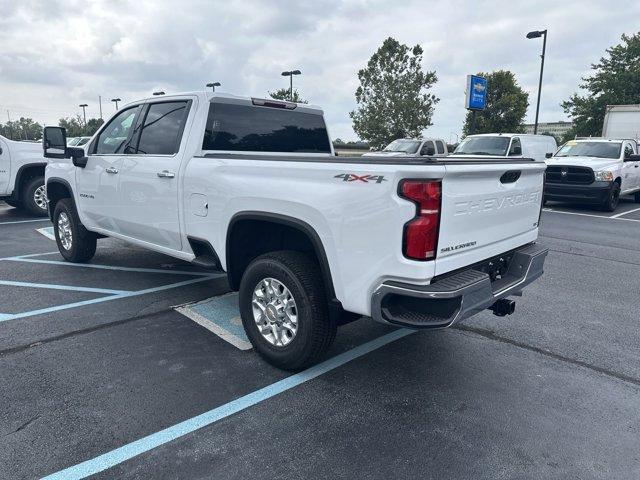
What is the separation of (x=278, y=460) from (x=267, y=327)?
1.13 meters

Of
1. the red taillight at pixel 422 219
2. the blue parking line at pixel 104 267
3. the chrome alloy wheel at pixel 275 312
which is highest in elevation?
the red taillight at pixel 422 219

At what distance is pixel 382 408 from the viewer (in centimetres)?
305

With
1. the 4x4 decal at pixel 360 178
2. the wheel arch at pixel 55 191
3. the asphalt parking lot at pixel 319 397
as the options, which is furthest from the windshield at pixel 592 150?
the 4x4 decal at pixel 360 178

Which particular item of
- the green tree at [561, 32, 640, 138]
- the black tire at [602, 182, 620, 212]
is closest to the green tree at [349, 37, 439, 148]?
the green tree at [561, 32, 640, 138]

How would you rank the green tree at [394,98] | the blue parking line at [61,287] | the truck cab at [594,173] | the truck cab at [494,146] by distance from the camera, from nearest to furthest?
the blue parking line at [61,287], the truck cab at [594,173], the truck cab at [494,146], the green tree at [394,98]

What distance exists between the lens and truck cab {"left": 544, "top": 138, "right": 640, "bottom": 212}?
12055mm

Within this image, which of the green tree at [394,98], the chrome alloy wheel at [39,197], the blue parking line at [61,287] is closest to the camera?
the blue parking line at [61,287]

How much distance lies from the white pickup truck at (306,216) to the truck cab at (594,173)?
9509 millimetres

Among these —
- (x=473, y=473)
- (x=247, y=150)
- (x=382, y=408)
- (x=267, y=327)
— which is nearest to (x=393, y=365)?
(x=382, y=408)

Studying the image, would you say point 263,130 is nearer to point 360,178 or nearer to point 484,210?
point 360,178

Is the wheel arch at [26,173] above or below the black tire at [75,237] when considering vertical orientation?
above

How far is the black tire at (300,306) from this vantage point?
3.15 meters

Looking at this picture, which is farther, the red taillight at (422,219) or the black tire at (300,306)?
the black tire at (300,306)

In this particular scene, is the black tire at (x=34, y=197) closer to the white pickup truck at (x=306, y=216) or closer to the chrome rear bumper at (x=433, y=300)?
the white pickup truck at (x=306, y=216)
